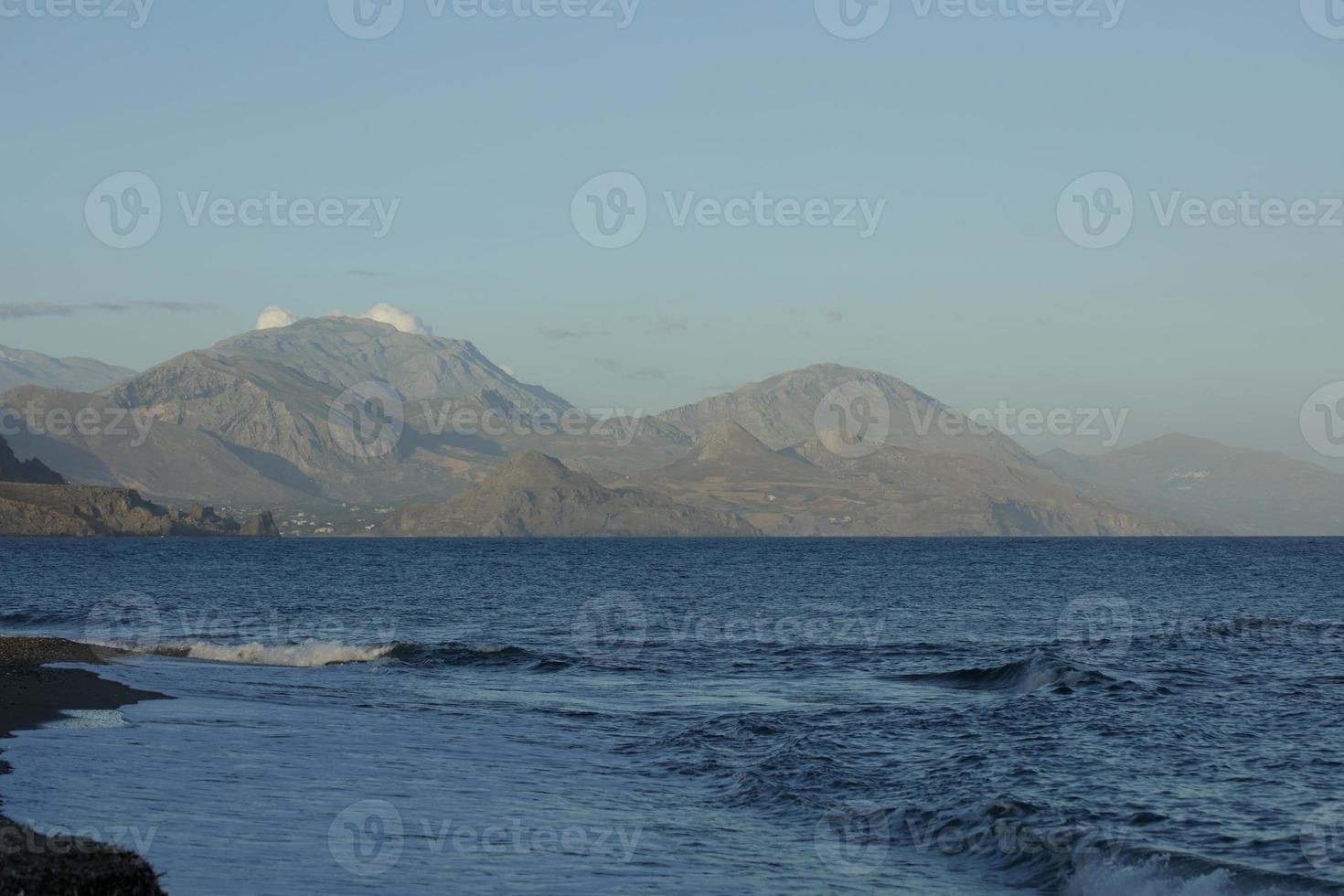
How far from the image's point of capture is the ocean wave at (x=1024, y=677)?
1720 inches

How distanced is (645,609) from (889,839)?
67.3m

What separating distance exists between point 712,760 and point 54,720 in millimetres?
16456

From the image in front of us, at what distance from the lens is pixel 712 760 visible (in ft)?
103

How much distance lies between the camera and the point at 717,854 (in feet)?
71.5

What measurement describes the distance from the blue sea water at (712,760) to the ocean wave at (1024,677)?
9.5 inches

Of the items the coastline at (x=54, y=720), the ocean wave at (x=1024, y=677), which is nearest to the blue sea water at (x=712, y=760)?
the ocean wave at (x=1024, y=677)

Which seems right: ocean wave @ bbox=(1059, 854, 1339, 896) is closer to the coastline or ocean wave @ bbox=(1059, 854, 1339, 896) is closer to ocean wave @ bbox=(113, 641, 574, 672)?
the coastline

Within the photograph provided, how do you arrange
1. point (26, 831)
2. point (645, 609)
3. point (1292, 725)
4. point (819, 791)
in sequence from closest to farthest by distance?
1. point (26, 831)
2. point (819, 791)
3. point (1292, 725)
4. point (645, 609)

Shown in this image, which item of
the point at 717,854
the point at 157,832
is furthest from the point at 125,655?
the point at 717,854

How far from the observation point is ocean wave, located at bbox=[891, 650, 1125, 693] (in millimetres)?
43688

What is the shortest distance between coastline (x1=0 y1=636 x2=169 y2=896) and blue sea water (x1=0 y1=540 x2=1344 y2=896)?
1.63 m

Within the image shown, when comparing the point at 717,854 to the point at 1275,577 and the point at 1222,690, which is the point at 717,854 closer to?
the point at 1222,690

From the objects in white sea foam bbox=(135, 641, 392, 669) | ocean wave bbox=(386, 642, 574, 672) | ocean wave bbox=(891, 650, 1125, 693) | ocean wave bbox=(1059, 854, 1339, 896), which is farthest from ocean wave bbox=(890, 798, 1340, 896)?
white sea foam bbox=(135, 641, 392, 669)

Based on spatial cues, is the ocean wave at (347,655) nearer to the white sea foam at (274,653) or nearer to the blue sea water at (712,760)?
the white sea foam at (274,653)
